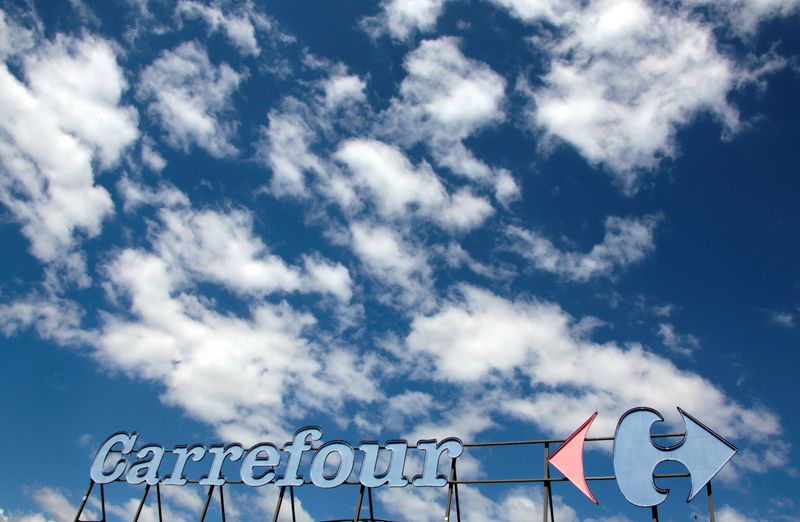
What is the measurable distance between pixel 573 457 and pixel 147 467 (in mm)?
17149

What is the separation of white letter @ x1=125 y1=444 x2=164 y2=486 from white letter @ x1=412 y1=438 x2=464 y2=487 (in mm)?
11186

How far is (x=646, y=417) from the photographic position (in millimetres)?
18250

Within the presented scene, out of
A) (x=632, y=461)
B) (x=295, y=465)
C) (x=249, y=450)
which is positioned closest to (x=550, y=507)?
(x=632, y=461)

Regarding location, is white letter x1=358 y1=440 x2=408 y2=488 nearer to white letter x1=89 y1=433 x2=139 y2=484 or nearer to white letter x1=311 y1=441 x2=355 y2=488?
white letter x1=311 y1=441 x2=355 y2=488

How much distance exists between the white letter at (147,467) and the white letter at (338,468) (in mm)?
7054

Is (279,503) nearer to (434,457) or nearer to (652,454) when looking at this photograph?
(434,457)

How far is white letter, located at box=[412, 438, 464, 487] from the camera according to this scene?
21.1 meters

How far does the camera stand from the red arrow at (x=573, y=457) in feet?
62.8

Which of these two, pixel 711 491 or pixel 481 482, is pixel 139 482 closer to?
pixel 481 482

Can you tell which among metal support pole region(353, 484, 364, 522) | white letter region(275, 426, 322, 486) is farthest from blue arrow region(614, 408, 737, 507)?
white letter region(275, 426, 322, 486)

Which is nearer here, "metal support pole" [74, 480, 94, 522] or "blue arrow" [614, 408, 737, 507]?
"blue arrow" [614, 408, 737, 507]

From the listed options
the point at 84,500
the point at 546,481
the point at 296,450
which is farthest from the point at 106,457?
the point at 546,481

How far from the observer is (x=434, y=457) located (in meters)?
21.6

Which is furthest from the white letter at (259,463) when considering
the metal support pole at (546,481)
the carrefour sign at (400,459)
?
the metal support pole at (546,481)
